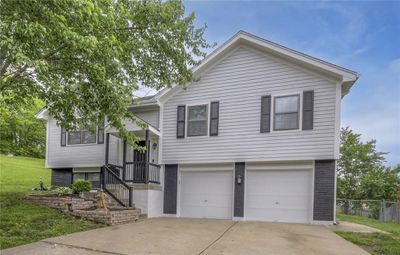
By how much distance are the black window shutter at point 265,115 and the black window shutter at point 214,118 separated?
1.81 meters

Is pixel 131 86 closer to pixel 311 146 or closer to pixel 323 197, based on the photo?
pixel 311 146

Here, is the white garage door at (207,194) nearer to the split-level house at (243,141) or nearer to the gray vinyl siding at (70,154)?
the split-level house at (243,141)

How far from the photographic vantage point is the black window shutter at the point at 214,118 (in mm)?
12727

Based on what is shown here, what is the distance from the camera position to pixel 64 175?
651 inches

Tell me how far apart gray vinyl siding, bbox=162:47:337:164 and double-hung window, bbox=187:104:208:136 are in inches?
8.6

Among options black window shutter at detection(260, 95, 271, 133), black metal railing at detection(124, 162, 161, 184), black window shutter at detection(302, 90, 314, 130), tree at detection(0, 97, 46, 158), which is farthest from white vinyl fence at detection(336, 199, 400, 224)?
tree at detection(0, 97, 46, 158)

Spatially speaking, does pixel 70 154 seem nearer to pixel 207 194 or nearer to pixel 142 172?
pixel 142 172

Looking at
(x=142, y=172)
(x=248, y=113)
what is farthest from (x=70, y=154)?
(x=248, y=113)

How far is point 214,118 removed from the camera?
12.8 meters

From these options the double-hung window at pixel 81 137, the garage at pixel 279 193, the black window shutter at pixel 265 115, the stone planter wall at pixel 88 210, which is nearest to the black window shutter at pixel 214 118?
the black window shutter at pixel 265 115

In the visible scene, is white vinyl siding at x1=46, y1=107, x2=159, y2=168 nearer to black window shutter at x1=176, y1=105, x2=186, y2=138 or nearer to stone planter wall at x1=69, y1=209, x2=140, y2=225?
black window shutter at x1=176, y1=105, x2=186, y2=138

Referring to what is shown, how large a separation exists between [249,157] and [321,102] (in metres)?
3.19

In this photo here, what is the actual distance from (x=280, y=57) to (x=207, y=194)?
5.96 meters

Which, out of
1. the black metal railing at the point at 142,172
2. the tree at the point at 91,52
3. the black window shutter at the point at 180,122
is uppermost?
the tree at the point at 91,52
